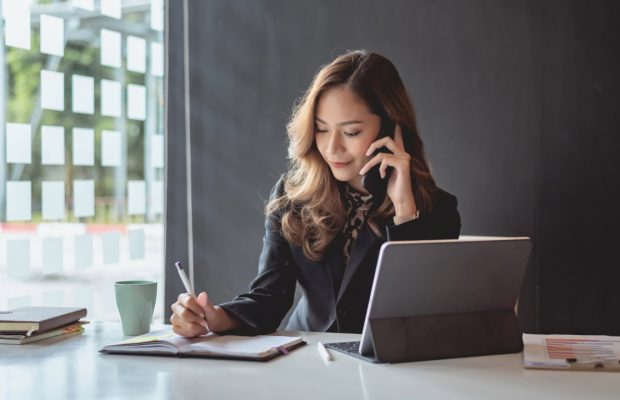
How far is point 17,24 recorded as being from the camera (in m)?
2.75

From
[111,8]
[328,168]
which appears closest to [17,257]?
[111,8]

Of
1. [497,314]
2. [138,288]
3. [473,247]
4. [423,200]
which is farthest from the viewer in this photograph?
[423,200]

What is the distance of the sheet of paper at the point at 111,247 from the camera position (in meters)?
3.19

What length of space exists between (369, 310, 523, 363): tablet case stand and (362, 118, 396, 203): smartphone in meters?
0.72

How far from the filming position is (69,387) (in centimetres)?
121

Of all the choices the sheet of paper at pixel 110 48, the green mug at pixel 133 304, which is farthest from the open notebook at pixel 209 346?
the sheet of paper at pixel 110 48

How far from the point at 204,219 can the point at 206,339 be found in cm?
182

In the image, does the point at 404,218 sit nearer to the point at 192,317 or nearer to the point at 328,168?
the point at 328,168

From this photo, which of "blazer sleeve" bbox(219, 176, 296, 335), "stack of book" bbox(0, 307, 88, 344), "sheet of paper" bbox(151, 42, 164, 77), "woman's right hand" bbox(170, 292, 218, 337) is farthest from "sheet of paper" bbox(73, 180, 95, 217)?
"woman's right hand" bbox(170, 292, 218, 337)

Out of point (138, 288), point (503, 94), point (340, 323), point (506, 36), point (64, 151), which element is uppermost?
point (506, 36)

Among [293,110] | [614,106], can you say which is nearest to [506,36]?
[614,106]

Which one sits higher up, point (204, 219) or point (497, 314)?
point (204, 219)

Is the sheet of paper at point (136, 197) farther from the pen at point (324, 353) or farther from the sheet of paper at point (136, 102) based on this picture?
the pen at point (324, 353)

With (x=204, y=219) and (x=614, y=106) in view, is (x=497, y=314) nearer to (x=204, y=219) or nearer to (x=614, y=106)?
(x=614, y=106)
